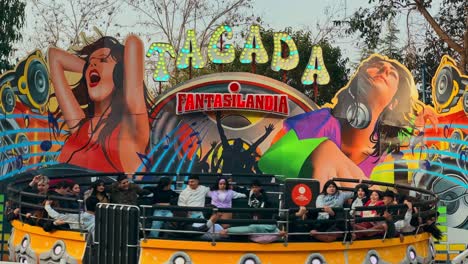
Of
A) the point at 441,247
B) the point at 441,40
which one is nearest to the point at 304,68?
the point at 441,40

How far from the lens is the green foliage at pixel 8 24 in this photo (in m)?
20.8

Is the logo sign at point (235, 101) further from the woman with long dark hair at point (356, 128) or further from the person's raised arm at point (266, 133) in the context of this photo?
the woman with long dark hair at point (356, 128)

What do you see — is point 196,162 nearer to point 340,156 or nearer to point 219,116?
point 219,116

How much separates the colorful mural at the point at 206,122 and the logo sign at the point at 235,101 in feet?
0.07

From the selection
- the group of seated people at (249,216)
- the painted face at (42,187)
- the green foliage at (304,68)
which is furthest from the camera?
the green foliage at (304,68)

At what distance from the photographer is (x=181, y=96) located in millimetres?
15469

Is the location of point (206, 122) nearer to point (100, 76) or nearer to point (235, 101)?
point (235, 101)

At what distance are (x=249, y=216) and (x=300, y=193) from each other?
1.98 m

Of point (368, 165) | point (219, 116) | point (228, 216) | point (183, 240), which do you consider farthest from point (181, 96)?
point (183, 240)

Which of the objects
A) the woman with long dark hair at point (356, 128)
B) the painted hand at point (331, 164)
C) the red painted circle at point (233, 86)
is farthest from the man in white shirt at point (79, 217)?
the painted hand at point (331, 164)

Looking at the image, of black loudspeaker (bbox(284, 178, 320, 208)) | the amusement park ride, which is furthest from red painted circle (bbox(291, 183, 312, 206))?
the amusement park ride

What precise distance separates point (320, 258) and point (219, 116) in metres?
7.76

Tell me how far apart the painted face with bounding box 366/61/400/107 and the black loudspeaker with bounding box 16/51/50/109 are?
711cm

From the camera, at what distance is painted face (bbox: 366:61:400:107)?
1517cm
